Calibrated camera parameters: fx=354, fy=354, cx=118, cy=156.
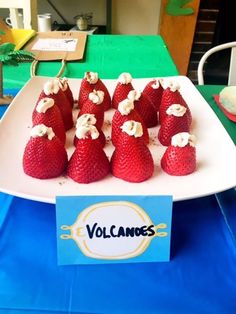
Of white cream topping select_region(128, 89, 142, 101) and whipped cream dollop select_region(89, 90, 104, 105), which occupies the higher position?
white cream topping select_region(128, 89, 142, 101)

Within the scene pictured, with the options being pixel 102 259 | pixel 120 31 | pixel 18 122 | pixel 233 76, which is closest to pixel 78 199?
pixel 102 259

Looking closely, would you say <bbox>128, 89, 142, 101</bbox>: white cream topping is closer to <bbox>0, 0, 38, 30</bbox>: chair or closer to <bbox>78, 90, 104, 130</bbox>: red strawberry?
<bbox>78, 90, 104, 130</bbox>: red strawberry

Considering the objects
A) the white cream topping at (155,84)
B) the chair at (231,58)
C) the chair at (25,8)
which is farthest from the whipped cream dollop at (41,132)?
the chair at (25,8)

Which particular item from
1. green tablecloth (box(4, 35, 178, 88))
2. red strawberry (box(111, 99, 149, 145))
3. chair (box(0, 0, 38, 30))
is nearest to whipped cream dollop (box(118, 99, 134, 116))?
red strawberry (box(111, 99, 149, 145))

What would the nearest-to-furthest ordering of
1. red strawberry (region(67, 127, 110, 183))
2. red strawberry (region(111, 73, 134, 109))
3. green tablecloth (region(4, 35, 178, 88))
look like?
1. red strawberry (region(67, 127, 110, 183))
2. red strawberry (region(111, 73, 134, 109))
3. green tablecloth (region(4, 35, 178, 88))

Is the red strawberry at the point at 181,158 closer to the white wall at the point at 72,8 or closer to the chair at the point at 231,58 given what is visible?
the chair at the point at 231,58

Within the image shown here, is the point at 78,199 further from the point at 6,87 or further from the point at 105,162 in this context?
the point at 6,87
